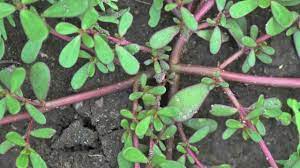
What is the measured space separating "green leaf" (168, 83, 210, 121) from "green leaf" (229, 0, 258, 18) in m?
0.28

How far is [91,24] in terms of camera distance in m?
1.71

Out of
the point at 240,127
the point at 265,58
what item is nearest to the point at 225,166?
the point at 240,127

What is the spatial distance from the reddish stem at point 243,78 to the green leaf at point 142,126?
0.28 m

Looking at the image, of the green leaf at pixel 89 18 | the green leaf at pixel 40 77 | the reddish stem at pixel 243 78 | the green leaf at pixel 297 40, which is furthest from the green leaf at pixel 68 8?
the green leaf at pixel 297 40

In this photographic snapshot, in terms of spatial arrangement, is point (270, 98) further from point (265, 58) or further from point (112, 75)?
point (112, 75)

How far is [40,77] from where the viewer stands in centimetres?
186

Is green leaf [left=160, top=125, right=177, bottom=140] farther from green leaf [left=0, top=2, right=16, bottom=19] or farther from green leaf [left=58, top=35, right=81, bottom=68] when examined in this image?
green leaf [left=0, top=2, right=16, bottom=19]

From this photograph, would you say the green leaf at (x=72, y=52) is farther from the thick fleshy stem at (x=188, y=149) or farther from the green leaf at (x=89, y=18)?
the thick fleshy stem at (x=188, y=149)

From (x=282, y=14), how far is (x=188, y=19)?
318 millimetres

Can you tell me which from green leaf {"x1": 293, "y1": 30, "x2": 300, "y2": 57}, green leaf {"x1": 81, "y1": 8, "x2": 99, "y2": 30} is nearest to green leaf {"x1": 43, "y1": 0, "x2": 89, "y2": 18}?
green leaf {"x1": 81, "y1": 8, "x2": 99, "y2": 30}

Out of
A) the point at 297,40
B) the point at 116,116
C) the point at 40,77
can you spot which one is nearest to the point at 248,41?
the point at 297,40

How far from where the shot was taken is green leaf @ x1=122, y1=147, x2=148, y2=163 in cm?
180

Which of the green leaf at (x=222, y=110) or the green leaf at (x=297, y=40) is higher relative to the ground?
the green leaf at (x=297, y=40)

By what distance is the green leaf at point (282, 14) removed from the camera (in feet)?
6.00
